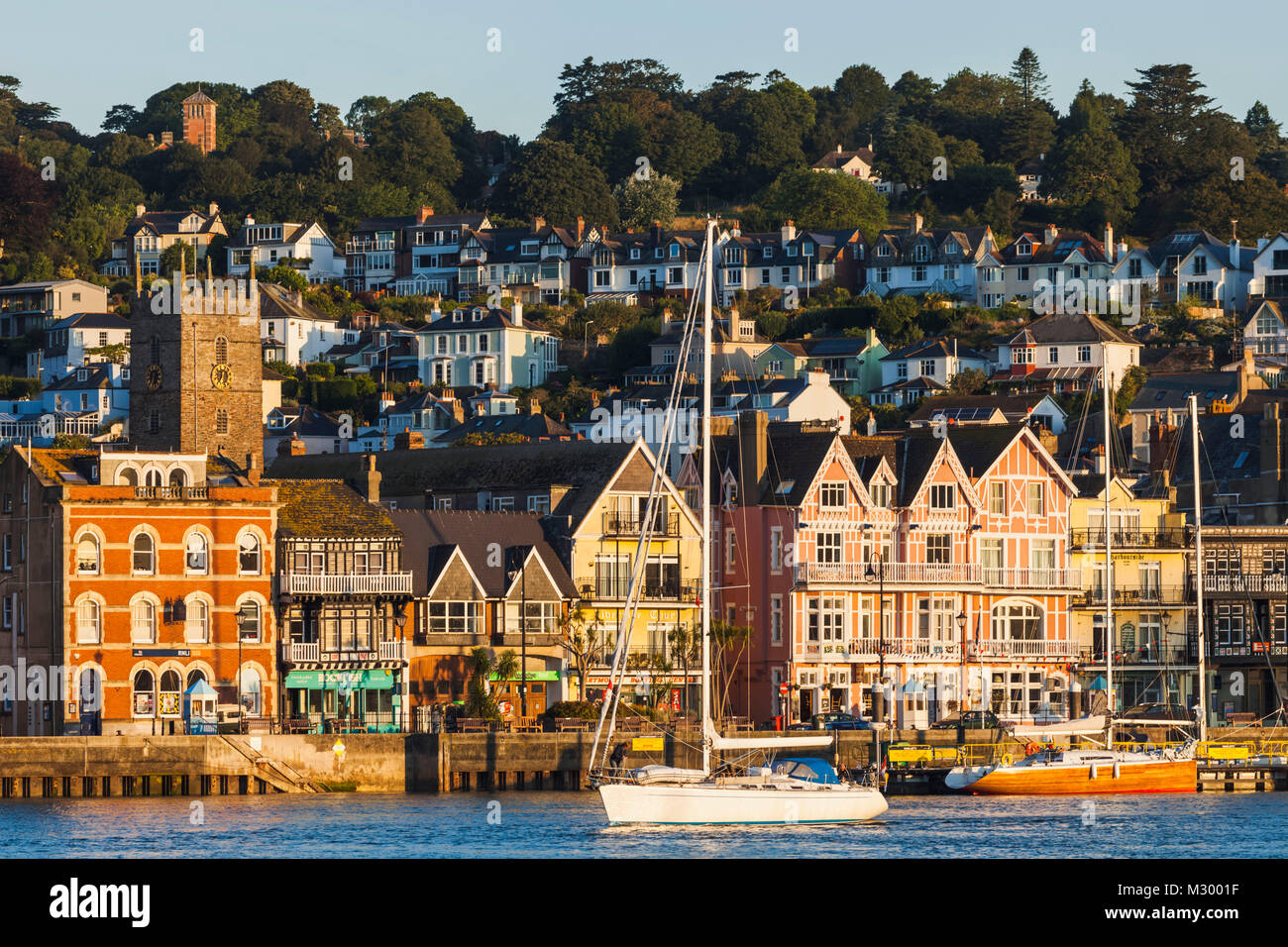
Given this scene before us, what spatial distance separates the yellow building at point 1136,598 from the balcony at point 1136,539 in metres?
0.04

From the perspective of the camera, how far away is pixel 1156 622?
3260 inches

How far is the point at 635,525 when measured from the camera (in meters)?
76.1

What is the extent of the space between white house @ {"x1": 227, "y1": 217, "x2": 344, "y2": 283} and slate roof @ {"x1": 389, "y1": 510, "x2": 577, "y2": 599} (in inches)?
4353

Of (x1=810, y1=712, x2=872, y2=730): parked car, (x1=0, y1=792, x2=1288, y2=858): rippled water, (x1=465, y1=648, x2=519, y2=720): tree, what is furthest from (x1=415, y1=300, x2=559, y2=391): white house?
(x1=0, y1=792, x2=1288, y2=858): rippled water

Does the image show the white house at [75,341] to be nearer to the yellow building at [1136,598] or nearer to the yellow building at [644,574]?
the yellow building at [644,574]

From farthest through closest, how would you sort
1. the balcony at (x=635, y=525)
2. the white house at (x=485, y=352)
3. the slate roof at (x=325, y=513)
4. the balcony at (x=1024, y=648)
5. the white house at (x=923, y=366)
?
the white house at (x=485, y=352) → the white house at (x=923, y=366) → the balcony at (x=1024, y=648) → the balcony at (x=635, y=525) → the slate roof at (x=325, y=513)

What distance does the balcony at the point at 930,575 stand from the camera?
76938mm

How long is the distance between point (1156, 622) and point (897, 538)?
425 inches

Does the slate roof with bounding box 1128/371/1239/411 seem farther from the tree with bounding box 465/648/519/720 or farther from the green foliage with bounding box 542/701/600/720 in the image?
the green foliage with bounding box 542/701/600/720

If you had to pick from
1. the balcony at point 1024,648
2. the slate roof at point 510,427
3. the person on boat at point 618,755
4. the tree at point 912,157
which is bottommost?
the person on boat at point 618,755

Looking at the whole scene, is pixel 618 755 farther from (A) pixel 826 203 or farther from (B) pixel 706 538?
(A) pixel 826 203

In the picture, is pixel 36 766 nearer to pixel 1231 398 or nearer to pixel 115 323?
pixel 1231 398

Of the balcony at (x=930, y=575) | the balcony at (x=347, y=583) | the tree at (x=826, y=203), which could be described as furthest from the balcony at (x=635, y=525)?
the tree at (x=826, y=203)
